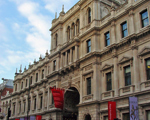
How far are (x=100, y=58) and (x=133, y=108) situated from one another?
10270mm

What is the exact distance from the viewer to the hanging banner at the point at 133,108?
2103 centimetres

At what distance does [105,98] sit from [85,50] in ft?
27.2

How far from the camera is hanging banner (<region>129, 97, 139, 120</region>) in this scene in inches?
828

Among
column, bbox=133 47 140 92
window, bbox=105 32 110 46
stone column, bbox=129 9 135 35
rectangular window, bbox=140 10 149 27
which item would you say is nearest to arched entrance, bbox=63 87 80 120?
window, bbox=105 32 110 46

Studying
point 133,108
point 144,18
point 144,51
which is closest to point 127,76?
point 144,51

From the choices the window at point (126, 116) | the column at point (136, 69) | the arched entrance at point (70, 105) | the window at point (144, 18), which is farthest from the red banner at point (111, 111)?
the arched entrance at point (70, 105)

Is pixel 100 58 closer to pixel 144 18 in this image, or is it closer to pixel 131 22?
pixel 131 22

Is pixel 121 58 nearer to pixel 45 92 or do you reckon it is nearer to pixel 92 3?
pixel 92 3

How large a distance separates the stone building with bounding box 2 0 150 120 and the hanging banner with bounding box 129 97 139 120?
3.17ft

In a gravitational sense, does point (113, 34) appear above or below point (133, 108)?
above

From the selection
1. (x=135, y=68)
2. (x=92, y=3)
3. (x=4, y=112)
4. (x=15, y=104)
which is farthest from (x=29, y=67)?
(x=135, y=68)

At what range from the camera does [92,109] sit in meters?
28.3

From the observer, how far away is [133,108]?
2119 centimetres

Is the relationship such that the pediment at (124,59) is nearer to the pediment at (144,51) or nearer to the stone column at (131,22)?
the pediment at (144,51)
